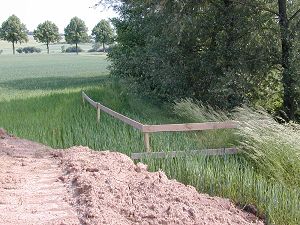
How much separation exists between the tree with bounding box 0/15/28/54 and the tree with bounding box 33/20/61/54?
10.7 feet

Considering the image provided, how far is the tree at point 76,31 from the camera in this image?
102 m

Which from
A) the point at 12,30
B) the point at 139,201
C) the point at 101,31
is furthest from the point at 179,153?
the point at 12,30

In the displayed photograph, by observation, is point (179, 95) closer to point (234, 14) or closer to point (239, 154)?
point (234, 14)

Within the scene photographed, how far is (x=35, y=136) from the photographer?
36.8 ft

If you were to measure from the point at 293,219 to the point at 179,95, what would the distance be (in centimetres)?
924

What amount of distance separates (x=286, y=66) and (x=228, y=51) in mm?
1711

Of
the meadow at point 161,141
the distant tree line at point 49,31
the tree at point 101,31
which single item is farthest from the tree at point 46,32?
the meadow at point 161,141

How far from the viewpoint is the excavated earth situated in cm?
493

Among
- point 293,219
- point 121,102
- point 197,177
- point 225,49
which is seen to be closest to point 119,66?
point 121,102

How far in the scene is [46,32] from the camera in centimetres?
10219

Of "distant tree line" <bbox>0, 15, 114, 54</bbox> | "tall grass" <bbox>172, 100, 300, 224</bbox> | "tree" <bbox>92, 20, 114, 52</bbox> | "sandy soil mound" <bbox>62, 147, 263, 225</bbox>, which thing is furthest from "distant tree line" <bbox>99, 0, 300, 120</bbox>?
"distant tree line" <bbox>0, 15, 114, 54</bbox>

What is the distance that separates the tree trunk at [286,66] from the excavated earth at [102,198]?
22.2ft

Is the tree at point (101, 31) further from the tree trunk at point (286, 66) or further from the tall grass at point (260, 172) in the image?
the tall grass at point (260, 172)

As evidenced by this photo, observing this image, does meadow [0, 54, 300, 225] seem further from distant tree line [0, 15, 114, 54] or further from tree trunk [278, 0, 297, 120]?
distant tree line [0, 15, 114, 54]
